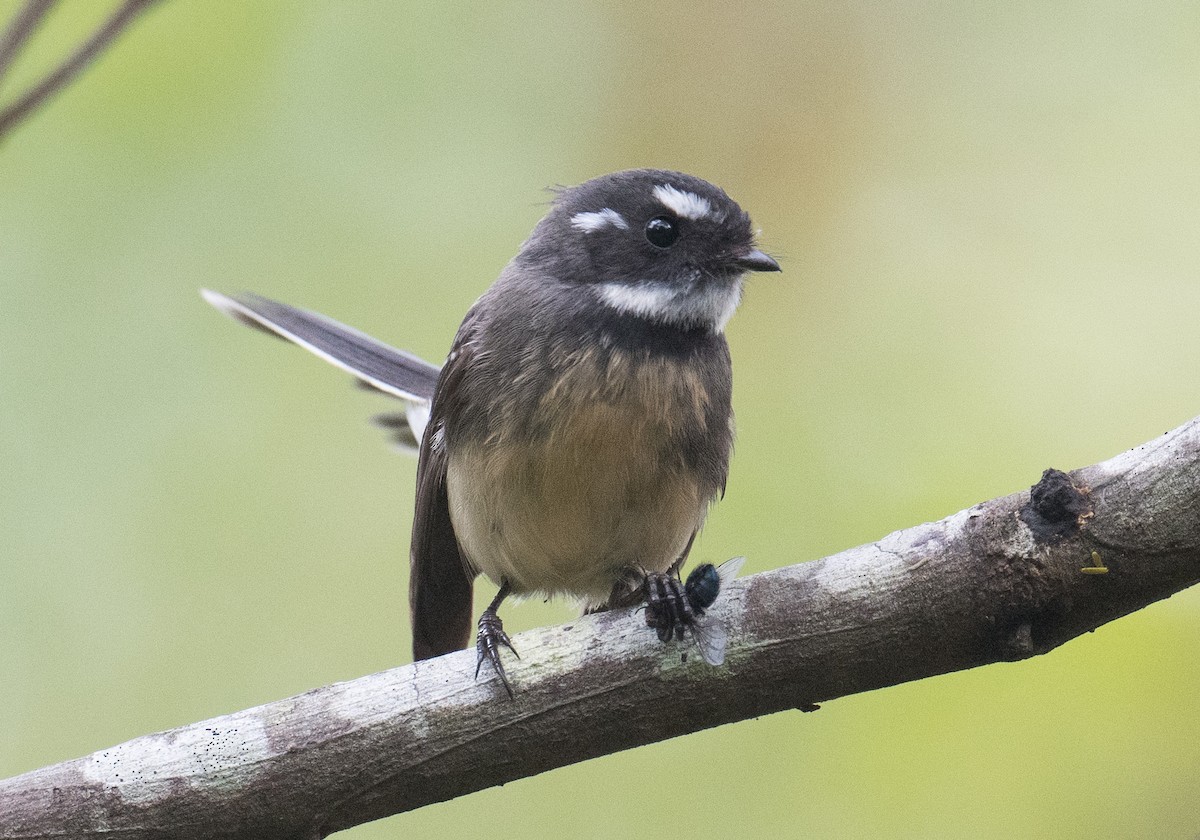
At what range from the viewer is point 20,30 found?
1.84 metres

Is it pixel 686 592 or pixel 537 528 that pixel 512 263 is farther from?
pixel 686 592

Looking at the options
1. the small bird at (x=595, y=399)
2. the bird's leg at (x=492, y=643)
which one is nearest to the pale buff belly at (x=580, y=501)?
the small bird at (x=595, y=399)

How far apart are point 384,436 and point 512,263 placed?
3.79ft

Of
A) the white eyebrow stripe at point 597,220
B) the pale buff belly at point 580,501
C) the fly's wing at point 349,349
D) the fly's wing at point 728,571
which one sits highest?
the fly's wing at point 349,349

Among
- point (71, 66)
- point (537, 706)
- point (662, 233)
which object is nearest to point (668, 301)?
point (662, 233)

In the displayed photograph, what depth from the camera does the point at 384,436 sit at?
5.22 metres

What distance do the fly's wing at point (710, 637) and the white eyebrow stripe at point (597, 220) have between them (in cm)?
155

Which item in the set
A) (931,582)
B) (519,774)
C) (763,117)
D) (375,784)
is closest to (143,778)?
(375,784)

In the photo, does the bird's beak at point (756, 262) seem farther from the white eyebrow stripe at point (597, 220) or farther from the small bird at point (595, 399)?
the white eyebrow stripe at point (597, 220)

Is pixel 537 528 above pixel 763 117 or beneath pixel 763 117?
beneath

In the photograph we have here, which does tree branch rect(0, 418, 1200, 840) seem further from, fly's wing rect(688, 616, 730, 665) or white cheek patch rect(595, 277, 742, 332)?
white cheek patch rect(595, 277, 742, 332)

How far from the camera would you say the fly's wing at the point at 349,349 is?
475cm

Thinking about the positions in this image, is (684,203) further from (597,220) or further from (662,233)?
(597,220)

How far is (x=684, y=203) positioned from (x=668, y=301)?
327 mm
